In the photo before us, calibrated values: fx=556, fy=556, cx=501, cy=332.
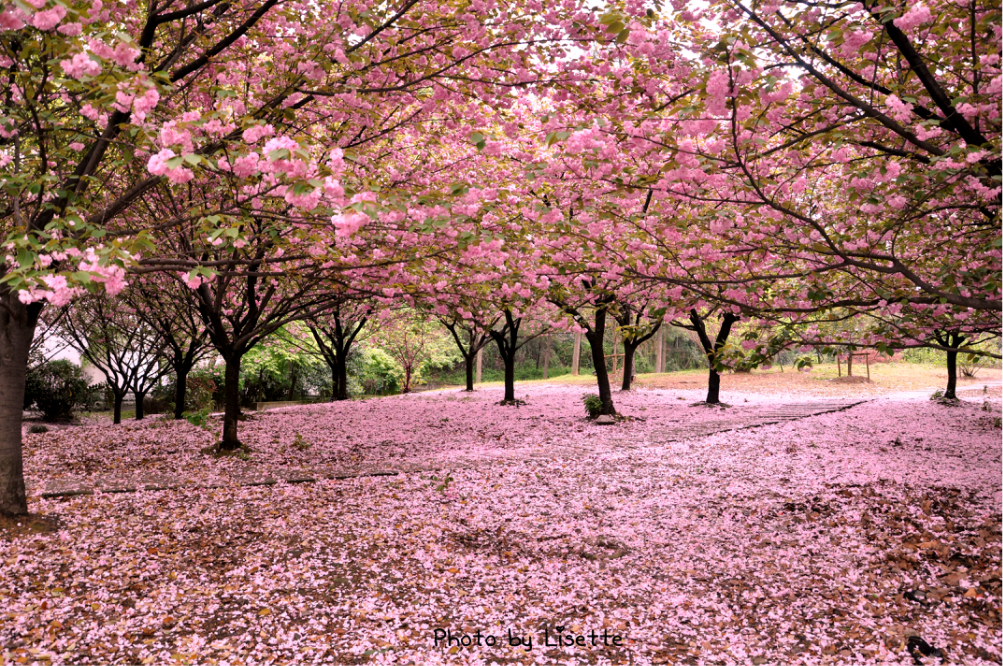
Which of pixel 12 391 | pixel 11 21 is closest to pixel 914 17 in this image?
pixel 11 21

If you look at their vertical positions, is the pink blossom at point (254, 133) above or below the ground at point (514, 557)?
above

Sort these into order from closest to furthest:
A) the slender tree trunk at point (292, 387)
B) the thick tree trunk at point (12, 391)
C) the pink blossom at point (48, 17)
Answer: the pink blossom at point (48, 17), the thick tree trunk at point (12, 391), the slender tree trunk at point (292, 387)

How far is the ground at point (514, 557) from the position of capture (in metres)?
4.52

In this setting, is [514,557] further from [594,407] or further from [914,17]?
[594,407]

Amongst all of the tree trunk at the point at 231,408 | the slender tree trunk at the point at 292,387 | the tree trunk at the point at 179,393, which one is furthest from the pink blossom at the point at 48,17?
the slender tree trunk at the point at 292,387

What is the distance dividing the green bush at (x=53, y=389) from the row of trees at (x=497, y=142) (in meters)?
11.2

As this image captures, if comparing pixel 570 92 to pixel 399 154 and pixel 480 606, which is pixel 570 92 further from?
pixel 480 606

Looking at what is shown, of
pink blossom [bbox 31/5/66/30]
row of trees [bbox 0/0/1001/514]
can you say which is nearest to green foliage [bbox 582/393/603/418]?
row of trees [bbox 0/0/1001/514]

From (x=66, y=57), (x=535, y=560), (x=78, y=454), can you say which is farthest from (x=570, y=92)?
(x=78, y=454)

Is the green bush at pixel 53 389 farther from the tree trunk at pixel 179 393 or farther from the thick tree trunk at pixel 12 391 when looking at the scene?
the thick tree trunk at pixel 12 391

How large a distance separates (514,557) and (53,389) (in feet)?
63.2

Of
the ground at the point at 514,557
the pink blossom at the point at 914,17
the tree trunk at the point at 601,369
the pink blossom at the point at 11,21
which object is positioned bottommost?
the ground at the point at 514,557

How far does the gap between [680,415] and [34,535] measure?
52.3 ft

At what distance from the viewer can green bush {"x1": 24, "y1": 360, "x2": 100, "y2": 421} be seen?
59.4 ft
